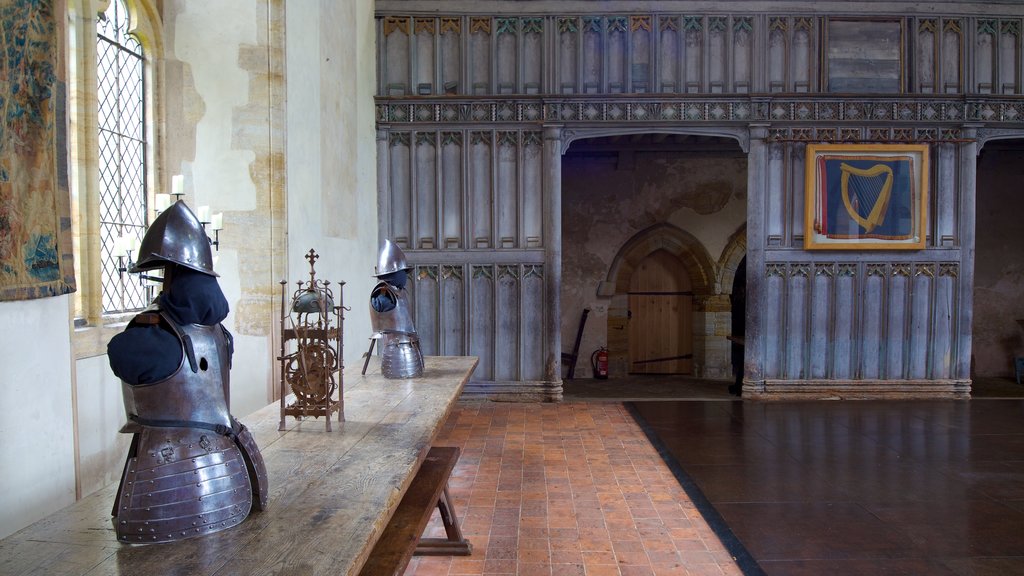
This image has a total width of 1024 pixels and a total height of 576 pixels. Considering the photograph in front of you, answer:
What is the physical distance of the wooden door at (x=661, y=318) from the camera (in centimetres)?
1126

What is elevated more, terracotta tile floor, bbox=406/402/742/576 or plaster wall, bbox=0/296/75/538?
plaster wall, bbox=0/296/75/538

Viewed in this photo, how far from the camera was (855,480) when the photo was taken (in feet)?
16.7

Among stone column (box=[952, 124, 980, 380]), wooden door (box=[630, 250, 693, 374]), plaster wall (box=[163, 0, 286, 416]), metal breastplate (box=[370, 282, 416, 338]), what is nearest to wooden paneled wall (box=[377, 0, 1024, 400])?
stone column (box=[952, 124, 980, 380])

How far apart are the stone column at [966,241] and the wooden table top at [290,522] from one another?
309 inches

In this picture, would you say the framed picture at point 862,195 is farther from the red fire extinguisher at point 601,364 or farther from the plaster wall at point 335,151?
the plaster wall at point 335,151

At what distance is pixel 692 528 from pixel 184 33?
476 cm

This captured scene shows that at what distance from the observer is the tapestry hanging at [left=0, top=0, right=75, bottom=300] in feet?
7.70

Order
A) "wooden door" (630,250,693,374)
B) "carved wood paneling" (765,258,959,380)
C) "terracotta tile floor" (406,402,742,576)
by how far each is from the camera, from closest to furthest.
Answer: "terracotta tile floor" (406,402,742,576), "carved wood paneling" (765,258,959,380), "wooden door" (630,250,693,374)

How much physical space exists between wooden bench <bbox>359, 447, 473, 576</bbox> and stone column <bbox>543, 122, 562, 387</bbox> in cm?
436

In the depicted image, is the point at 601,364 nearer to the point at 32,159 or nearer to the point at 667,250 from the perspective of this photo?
the point at 667,250

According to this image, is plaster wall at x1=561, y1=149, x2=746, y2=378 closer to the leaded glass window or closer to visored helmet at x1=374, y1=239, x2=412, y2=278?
visored helmet at x1=374, y1=239, x2=412, y2=278

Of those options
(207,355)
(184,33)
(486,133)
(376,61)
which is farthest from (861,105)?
(207,355)

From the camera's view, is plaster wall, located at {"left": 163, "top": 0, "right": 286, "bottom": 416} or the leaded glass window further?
plaster wall, located at {"left": 163, "top": 0, "right": 286, "bottom": 416}

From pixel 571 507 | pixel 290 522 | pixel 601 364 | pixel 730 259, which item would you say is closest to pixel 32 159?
pixel 290 522
